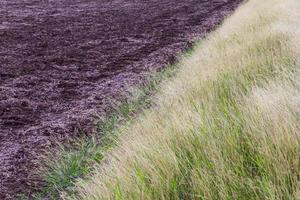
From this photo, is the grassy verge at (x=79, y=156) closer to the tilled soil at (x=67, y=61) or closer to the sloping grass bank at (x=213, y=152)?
the tilled soil at (x=67, y=61)

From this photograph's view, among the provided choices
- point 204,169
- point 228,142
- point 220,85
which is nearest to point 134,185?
point 204,169

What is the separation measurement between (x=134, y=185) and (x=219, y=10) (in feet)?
63.6

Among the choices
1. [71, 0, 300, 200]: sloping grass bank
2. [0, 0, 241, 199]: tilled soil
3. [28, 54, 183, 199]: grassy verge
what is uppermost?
[71, 0, 300, 200]: sloping grass bank

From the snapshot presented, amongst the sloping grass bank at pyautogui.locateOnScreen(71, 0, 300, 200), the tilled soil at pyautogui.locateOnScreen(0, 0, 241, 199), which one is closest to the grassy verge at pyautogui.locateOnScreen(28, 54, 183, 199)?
the tilled soil at pyautogui.locateOnScreen(0, 0, 241, 199)

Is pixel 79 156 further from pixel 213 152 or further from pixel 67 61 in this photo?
pixel 67 61

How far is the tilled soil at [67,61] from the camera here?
20.3ft

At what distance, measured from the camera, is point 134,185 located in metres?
3.44

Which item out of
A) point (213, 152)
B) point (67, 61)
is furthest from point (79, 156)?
point (67, 61)

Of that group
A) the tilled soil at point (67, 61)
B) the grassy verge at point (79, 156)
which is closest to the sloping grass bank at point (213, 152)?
the grassy verge at point (79, 156)

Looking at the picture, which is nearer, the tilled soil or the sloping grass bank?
the sloping grass bank

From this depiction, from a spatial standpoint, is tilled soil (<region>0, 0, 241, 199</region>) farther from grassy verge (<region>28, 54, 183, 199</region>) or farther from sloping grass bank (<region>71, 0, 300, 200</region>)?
sloping grass bank (<region>71, 0, 300, 200</region>)

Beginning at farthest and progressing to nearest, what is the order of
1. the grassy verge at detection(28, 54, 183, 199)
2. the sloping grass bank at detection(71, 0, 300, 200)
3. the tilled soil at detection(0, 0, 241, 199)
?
1. the tilled soil at detection(0, 0, 241, 199)
2. the grassy verge at detection(28, 54, 183, 199)
3. the sloping grass bank at detection(71, 0, 300, 200)

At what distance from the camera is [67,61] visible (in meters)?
10.9

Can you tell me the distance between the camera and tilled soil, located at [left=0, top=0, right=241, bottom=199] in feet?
20.3
